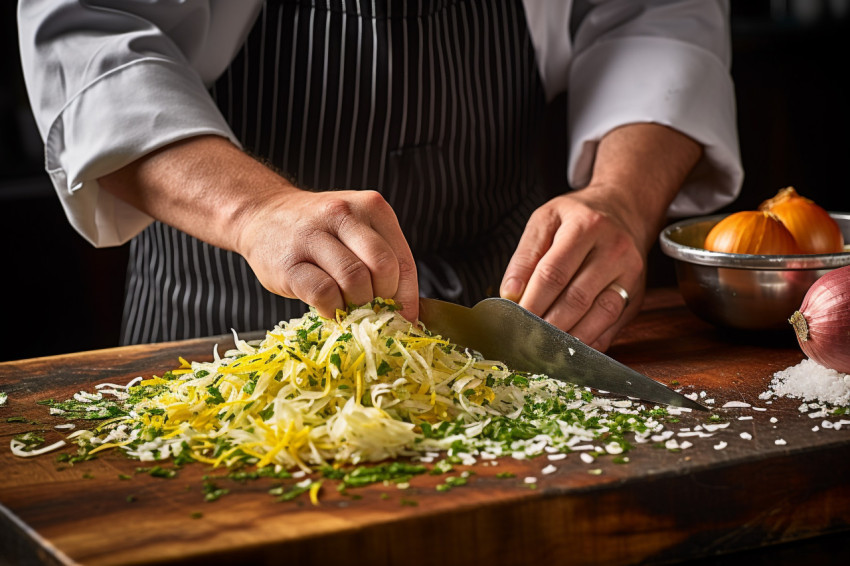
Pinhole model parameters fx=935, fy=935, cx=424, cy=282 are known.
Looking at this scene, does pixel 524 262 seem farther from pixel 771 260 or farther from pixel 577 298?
pixel 771 260

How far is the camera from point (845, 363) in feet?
3.92

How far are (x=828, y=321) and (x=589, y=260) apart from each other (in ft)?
1.21

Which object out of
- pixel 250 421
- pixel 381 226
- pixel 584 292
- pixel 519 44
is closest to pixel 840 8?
pixel 519 44

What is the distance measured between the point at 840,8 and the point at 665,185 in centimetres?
229

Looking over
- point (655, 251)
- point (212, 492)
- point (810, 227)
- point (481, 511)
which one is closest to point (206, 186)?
point (212, 492)

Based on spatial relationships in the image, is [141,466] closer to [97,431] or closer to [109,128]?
[97,431]

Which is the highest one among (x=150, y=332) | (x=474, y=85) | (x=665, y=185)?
(x=474, y=85)

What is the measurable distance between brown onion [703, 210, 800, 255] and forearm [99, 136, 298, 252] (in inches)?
25.9

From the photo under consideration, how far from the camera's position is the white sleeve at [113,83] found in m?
→ 1.40

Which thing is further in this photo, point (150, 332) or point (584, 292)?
point (150, 332)

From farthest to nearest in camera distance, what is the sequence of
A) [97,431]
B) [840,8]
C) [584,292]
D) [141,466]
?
[840,8] → [584,292] → [97,431] → [141,466]

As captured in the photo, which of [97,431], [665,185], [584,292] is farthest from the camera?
[665,185]

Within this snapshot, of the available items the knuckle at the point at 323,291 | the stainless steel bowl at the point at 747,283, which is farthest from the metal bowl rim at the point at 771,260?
the knuckle at the point at 323,291

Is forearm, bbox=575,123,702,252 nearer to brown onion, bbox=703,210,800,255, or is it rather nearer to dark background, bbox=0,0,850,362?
brown onion, bbox=703,210,800,255
